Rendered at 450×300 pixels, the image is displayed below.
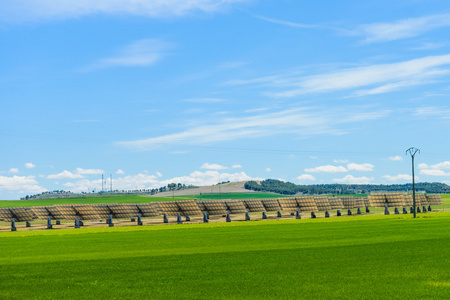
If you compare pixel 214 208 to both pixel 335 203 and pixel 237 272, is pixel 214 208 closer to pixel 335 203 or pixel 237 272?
pixel 335 203

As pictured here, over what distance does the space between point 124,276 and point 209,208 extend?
74669mm

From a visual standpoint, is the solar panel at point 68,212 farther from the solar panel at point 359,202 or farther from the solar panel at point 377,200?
the solar panel at point 377,200

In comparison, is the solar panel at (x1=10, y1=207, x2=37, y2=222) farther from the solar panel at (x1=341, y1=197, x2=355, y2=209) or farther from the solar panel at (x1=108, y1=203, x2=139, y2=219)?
the solar panel at (x1=341, y1=197, x2=355, y2=209)

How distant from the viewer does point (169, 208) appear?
9225cm

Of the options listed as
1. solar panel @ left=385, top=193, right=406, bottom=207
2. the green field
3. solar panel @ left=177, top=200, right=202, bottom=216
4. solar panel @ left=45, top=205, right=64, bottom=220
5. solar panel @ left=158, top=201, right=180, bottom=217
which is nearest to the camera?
the green field

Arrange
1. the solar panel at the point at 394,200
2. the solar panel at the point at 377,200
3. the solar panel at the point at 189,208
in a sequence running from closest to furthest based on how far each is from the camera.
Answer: the solar panel at the point at 189,208
the solar panel at the point at 377,200
the solar panel at the point at 394,200

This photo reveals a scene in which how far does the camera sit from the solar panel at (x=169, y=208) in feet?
300

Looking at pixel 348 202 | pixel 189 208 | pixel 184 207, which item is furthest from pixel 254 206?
pixel 348 202

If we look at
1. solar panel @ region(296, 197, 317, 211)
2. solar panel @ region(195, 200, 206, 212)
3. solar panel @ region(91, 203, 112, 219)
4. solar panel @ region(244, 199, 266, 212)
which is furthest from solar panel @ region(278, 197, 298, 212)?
solar panel @ region(91, 203, 112, 219)

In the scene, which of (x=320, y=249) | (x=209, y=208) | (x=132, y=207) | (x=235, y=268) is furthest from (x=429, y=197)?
(x=235, y=268)

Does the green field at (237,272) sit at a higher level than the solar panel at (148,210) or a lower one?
lower

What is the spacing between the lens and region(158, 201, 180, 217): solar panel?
91.4 metres

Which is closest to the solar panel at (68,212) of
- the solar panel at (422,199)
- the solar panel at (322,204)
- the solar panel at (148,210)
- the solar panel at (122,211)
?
the solar panel at (122,211)

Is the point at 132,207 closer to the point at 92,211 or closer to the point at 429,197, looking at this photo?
the point at 92,211
